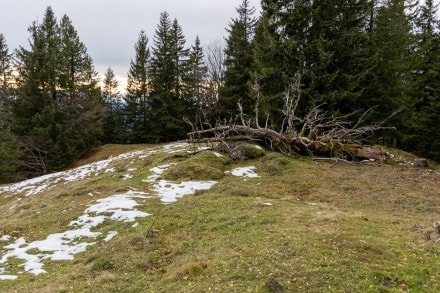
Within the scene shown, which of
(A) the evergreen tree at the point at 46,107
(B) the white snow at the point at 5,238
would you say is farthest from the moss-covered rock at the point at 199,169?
(A) the evergreen tree at the point at 46,107

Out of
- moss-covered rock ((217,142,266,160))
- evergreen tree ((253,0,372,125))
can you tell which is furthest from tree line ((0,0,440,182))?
moss-covered rock ((217,142,266,160))

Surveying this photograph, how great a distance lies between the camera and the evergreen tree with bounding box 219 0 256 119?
3169 cm

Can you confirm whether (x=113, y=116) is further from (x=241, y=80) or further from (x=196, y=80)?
(x=241, y=80)

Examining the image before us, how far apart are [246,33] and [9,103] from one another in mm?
22635

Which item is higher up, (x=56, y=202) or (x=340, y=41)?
(x=340, y=41)

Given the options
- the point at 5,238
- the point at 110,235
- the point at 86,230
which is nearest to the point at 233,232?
the point at 110,235

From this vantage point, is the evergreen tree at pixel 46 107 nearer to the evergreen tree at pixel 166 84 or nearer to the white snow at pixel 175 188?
the evergreen tree at pixel 166 84

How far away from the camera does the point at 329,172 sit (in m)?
12.5

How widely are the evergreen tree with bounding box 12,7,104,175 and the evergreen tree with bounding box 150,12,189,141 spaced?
746 cm

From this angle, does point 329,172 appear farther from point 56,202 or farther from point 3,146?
point 3,146

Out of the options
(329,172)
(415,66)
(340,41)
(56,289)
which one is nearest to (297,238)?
(56,289)

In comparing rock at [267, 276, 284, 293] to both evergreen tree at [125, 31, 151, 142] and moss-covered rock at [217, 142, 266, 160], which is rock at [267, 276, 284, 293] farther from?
evergreen tree at [125, 31, 151, 142]

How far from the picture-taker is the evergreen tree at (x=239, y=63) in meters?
31.7

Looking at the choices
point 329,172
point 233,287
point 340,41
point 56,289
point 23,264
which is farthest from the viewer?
point 340,41
